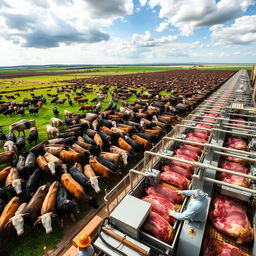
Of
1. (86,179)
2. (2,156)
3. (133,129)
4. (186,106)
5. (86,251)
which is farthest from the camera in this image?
(186,106)

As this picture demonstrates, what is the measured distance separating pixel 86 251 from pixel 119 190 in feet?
13.9

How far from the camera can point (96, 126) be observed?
45.1ft

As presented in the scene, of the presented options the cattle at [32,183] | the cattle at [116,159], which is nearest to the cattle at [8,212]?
the cattle at [32,183]

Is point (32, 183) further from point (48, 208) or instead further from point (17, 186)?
point (48, 208)

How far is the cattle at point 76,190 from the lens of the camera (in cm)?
657

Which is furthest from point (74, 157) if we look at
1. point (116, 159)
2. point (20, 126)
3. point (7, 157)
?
point (20, 126)

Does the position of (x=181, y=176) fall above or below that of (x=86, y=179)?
above

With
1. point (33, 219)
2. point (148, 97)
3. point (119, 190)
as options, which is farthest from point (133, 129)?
point (148, 97)

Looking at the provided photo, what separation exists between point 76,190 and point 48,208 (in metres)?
1.22

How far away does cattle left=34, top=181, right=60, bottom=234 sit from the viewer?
565 centimetres

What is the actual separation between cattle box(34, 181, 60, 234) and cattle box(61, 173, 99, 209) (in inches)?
19.0

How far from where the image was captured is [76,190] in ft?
22.5

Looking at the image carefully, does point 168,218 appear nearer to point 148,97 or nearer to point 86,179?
point 86,179

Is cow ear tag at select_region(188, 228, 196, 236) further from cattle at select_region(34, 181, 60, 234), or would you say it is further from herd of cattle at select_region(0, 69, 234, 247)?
cattle at select_region(34, 181, 60, 234)
